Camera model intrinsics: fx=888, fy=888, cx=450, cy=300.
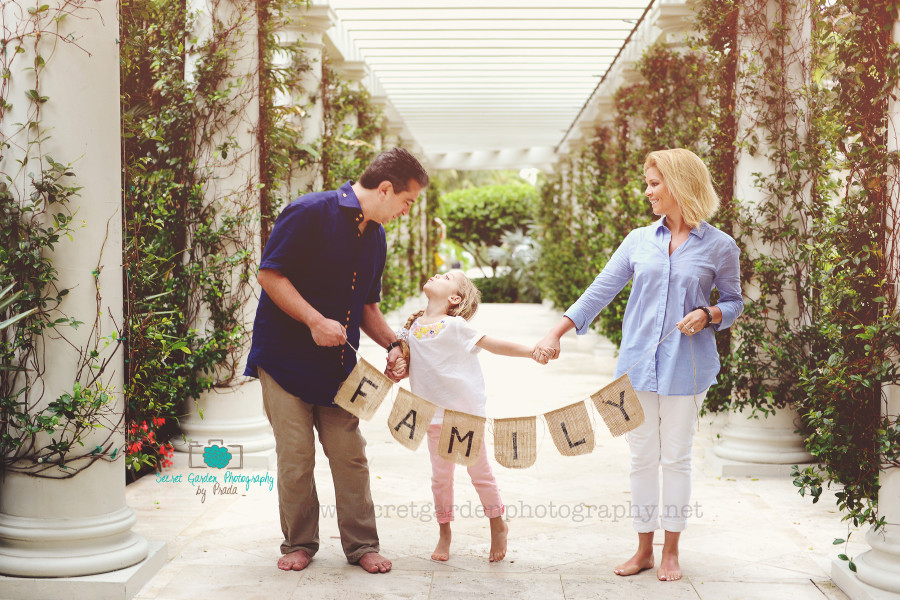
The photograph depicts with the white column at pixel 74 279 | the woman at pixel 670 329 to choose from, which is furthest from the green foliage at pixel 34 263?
the woman at pixel 670 329

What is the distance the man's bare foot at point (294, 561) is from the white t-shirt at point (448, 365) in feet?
2.66

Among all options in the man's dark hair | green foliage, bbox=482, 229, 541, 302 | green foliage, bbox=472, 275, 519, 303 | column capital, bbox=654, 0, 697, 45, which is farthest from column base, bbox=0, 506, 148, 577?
green foliage, bbox=472, 275, 519, 303

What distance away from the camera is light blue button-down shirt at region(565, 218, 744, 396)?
11.8 feet

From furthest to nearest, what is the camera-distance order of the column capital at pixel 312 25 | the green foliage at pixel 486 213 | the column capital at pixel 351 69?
the green foliage at pixel 486 213, the column capital at pixel 351 69, the column capital at pixel 312 25

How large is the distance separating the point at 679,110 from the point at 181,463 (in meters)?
5.37

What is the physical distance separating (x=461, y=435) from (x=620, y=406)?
0.64 meters

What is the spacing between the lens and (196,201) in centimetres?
552

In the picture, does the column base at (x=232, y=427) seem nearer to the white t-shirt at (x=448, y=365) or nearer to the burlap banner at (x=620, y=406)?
the white t-shirt at (x=448, y=365)

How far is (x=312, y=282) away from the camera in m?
3.58

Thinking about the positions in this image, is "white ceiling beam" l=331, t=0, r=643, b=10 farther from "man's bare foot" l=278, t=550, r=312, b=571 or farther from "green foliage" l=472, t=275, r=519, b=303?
"green foliage" l=472, t=275, r=519, b=303

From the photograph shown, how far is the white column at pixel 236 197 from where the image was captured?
5.57m

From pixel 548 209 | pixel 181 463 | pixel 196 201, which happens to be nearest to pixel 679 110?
pixel 196 201

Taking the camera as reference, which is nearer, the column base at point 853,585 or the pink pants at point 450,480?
the column base at point 853,585

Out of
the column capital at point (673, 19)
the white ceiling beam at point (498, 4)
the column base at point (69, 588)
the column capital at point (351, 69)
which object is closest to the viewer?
the column base at point (69, 588)
